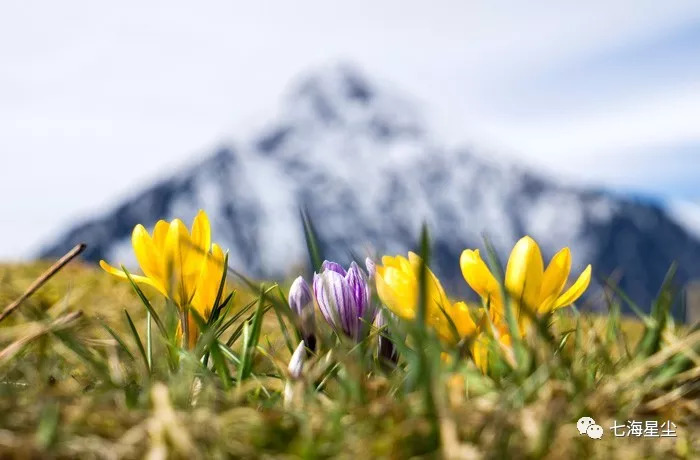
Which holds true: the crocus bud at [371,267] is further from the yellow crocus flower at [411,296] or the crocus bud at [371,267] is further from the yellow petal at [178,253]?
the yellow petal at [178,253]

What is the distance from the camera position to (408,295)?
126 centimetres

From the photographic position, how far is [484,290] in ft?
4.64

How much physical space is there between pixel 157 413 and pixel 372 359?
73 cm

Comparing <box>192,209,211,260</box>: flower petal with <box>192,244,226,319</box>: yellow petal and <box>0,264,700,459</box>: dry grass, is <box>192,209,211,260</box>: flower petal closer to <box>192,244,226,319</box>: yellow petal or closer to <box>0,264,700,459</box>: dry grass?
<box>192,244,226,319</box>: yellow petal

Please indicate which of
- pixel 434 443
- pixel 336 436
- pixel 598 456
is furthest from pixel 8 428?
pixel 598 456

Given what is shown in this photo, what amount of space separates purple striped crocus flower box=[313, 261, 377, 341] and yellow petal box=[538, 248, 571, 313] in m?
0.35

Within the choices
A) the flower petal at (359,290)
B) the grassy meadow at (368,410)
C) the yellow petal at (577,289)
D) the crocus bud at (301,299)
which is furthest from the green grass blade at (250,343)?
the yellow petal at (577,289)

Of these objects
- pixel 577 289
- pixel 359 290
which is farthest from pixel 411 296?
pixel 577 289

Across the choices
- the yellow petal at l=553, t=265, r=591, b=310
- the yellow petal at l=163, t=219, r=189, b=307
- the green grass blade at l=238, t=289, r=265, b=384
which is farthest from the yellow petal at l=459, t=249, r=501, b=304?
the yellow petal at l=163, t=219, r=189, b=307

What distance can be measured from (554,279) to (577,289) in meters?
0.05

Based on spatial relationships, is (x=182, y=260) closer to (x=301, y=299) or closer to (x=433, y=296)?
(x=301, y=299)

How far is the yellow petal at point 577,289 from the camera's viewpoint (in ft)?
4.50

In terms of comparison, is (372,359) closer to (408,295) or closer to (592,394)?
(408,295)

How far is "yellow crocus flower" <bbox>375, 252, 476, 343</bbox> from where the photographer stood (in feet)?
4.12
